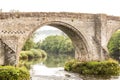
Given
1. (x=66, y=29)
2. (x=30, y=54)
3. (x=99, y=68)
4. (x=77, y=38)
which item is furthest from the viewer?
(x=30, y=54)

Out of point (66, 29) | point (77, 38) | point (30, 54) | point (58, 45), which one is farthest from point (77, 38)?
point (58, 45)

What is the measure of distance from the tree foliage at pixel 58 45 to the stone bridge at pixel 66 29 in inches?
1824

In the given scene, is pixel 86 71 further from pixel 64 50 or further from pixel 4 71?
pixel 64 50

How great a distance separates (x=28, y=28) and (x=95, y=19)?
23.8 ft

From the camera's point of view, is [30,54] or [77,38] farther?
[30,54]

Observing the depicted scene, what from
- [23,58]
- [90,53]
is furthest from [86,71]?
[23,58]

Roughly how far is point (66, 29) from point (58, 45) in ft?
185

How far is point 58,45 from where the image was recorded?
84.3 meters

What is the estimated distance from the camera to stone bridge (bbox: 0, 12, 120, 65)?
22.7 m

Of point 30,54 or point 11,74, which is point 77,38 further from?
point 30,54

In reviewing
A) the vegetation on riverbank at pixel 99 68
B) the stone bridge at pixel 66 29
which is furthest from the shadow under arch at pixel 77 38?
the vegetation on riverbank at pixel 99 68

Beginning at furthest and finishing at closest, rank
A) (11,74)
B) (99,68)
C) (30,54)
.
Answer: (30,54), (99,68), (11,74)

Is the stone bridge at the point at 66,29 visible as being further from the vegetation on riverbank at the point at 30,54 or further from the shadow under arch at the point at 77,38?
the vegetation on riverbank at the point at 30,54

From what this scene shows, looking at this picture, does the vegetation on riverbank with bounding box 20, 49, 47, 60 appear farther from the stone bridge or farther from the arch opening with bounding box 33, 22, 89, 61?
the stone bridge
